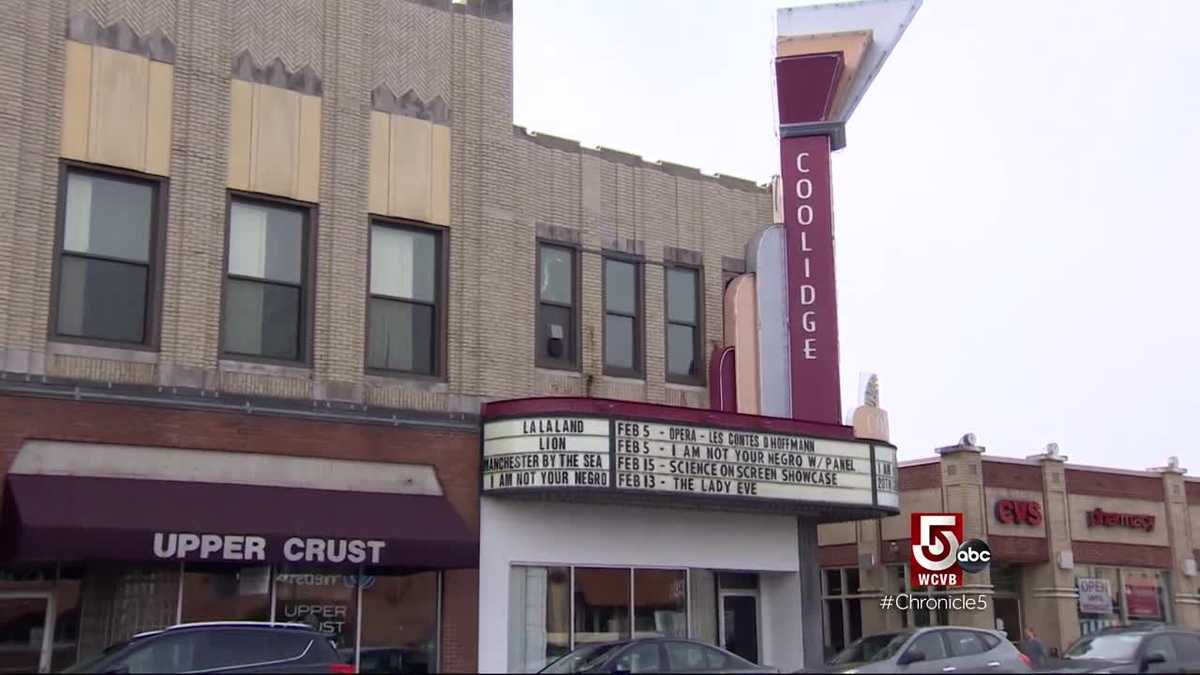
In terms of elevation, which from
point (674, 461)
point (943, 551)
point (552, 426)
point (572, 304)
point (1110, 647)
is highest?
point (572, 304)

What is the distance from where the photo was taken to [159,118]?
18453 mm

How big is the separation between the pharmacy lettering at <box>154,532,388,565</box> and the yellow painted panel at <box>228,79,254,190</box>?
5178 mm

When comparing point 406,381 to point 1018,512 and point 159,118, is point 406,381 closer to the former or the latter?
point 159,118

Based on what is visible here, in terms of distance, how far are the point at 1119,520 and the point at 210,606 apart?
24.0m

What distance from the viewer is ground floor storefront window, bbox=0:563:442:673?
16609 mm

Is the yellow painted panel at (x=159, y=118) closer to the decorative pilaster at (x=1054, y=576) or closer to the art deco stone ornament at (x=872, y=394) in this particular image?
the art deco stone ornament at (x=872, y=394)

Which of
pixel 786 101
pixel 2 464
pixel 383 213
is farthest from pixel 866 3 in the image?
pixel 2 464

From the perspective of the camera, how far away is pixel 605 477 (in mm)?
19797

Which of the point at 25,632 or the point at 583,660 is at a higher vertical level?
the point at 25,632

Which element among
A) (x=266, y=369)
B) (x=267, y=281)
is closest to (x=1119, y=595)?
(x=266, y=369)

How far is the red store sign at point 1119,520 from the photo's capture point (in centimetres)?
3256

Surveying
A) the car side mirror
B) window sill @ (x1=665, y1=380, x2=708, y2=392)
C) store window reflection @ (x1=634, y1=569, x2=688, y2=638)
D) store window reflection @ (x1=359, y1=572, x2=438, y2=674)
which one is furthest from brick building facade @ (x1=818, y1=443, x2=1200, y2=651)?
store window reflection @ (x1=359, y1=572, x2=438, y2=674)

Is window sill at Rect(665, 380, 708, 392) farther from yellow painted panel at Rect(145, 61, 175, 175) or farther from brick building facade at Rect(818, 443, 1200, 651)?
brick building facade at Rect(818, 443, 1200, 651)

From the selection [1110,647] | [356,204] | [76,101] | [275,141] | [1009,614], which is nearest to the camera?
[76,101]
